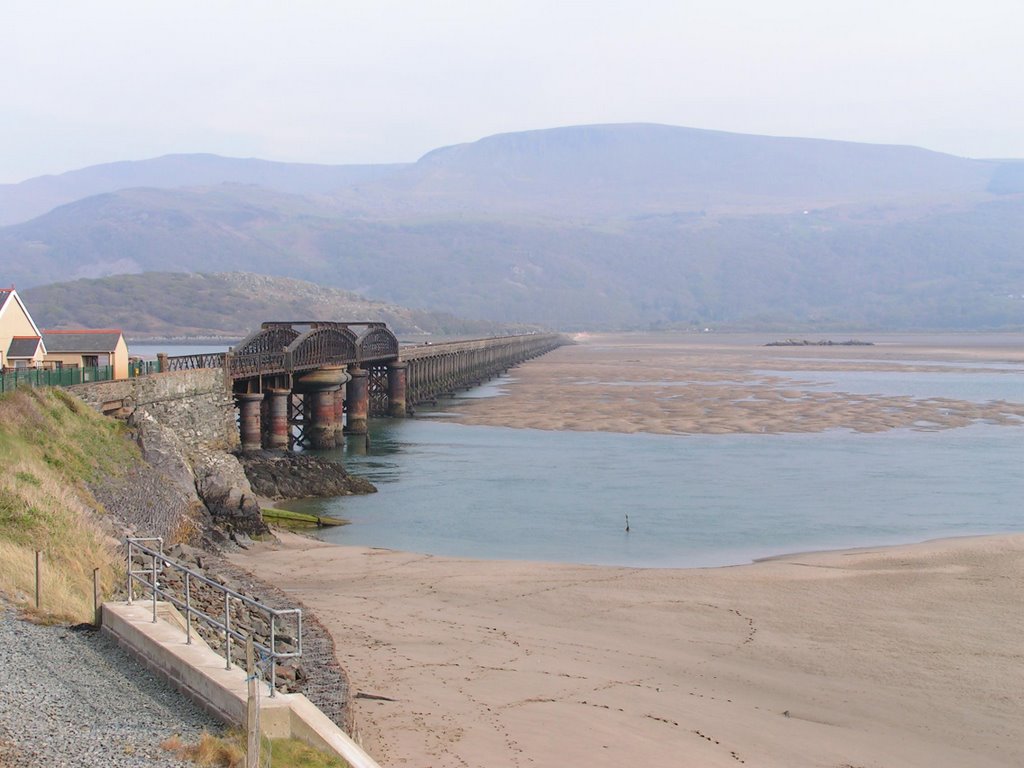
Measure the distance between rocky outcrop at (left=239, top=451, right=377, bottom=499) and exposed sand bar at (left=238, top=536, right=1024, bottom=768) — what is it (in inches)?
380

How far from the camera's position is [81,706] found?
12.5 m

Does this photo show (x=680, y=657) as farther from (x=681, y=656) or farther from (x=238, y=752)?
(x=238, y=752)

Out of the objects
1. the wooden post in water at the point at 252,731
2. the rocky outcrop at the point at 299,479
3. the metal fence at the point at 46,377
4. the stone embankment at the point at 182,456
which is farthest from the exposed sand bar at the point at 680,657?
the rocky outcrop at the point at 299,479

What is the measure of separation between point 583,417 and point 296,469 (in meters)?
30.7

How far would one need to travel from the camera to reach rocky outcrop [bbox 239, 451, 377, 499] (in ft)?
131

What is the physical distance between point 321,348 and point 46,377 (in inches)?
1180

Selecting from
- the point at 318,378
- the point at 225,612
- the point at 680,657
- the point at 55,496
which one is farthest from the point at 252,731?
the point at 318,378

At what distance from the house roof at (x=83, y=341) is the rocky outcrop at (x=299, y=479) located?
20.4ft

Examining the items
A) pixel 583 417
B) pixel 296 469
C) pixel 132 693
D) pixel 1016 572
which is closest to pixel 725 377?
pixel 583 417

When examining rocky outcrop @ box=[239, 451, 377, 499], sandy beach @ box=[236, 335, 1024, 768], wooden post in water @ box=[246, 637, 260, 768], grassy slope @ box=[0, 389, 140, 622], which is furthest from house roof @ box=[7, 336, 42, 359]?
wooden post in water @ box=[246, 637, 260, 768]

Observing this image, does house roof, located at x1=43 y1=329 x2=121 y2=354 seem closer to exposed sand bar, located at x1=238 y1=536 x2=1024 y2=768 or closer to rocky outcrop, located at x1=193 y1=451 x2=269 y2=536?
rocky outcrop, located at x1=193 y1=451 x2=269 y2=536

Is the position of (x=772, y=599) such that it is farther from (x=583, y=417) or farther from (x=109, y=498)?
(x=583, y=417)

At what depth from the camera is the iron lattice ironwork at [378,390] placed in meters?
76.2

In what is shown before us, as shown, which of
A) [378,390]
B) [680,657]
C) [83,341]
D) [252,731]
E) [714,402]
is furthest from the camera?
[714,402]
